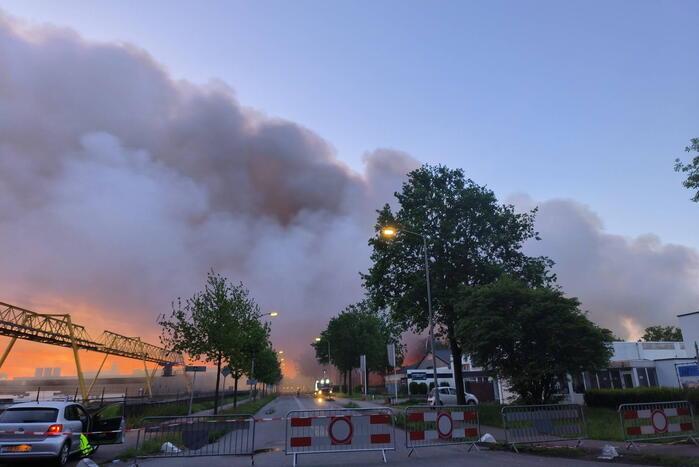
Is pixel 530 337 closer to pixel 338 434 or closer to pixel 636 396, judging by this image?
pixel 636 396

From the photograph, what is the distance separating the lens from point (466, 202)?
1208 inches

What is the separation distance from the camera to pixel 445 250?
30297 millimetres

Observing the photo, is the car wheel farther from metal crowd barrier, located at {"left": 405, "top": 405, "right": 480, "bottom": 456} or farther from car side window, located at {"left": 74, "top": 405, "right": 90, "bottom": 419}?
metal crowd barrier, located at {"left": 405, "top": 405, "right": 480, "bottom": 456}

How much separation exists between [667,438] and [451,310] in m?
16.6

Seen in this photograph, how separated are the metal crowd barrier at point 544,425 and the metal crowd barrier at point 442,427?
1.02 metres

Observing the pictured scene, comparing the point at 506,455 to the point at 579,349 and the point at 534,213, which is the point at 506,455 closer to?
the point at 579,349

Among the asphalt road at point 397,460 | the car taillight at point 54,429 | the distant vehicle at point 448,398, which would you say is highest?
the car taillight at point 54,429

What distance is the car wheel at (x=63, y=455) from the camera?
1093 cm

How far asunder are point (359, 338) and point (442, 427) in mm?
68702

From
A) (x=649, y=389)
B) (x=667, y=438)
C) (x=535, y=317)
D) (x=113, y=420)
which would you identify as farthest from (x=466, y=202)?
(x=113, y=420)

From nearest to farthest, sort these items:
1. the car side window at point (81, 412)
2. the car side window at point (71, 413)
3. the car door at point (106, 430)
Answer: the car side window at point (71, 413)
the car side window at point (81, 412)
the car door at point (106, 430)

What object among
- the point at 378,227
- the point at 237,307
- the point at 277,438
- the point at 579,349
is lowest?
the point at 277,438

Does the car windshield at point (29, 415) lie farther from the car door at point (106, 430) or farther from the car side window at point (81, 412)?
the car door at point (106, 430)

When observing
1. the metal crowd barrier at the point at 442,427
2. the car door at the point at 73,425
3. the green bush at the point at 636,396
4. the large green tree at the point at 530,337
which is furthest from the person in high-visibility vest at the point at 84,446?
the green bush at the point at 636,396
